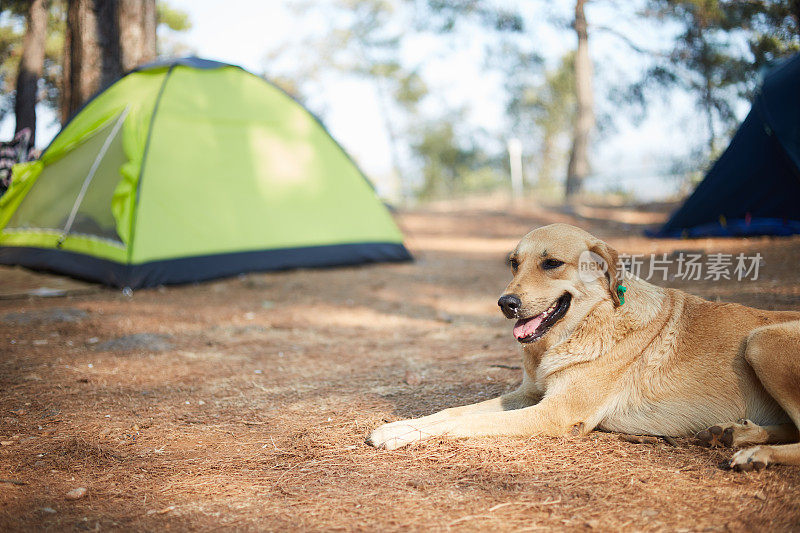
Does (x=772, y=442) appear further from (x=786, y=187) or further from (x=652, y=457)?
(x=786, y=187)

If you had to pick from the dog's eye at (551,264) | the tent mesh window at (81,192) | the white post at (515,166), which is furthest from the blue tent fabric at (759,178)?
the white post at (515,166)

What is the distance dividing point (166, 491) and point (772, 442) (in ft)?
9.20

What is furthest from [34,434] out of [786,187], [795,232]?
[795,232]

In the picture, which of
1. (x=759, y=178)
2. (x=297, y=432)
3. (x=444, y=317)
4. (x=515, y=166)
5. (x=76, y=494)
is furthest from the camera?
(x=515, y=166)

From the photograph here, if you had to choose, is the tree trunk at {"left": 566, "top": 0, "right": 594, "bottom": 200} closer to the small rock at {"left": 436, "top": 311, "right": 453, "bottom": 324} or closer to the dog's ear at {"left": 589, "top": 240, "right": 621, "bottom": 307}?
the small rock at {"left": 436, "top": 311, "right": 453, "bottom": 324}

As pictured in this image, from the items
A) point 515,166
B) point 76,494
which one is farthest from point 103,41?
point 515,166

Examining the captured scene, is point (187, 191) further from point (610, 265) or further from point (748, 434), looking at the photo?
point (748, 434)

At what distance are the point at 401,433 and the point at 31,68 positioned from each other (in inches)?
537

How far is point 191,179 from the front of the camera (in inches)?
288

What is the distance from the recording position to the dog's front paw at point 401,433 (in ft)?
9.68

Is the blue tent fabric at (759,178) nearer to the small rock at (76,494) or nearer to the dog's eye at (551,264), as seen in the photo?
the dog's eye at (551,264)

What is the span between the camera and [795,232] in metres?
8.41

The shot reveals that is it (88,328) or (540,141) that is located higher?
(540,141)

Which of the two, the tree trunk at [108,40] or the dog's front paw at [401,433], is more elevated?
the tree trunk at [108,40]
